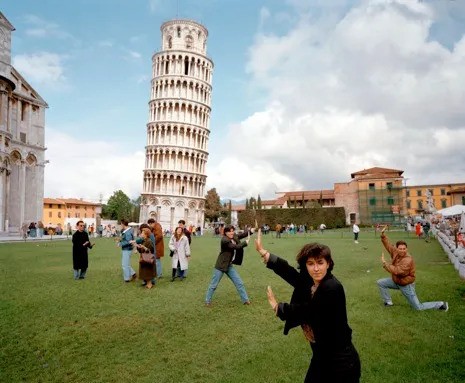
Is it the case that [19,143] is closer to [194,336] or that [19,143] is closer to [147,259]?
[147,259]

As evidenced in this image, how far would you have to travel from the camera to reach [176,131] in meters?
73.9

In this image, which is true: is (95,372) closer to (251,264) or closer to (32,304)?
(32,304)

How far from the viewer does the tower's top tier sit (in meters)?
76.2

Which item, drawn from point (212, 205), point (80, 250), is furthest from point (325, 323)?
point (212, 205)

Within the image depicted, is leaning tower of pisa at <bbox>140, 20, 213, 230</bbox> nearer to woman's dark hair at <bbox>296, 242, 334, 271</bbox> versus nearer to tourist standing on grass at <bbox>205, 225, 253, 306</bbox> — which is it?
tourist standing on grass at <bbox>205, 225, 253, 306</bbox>

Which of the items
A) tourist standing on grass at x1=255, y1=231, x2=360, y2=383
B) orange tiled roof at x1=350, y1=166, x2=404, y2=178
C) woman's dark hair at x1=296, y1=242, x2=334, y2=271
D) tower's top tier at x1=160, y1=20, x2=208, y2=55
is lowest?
tourist standing on grass at x1=255, y1=231, x2=360, y2=383

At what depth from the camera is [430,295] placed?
912 centimetres

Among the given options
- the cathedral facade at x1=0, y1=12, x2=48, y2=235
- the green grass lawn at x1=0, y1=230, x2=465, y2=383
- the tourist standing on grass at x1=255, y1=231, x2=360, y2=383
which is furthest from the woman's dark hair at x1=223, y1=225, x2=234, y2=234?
the cathedral facade at x1=0, y1=12, x2=48, y2=235

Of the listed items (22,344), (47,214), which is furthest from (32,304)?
(47,214)

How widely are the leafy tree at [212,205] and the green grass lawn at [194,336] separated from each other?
8214 cm

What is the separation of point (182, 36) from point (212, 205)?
3767 centimetres

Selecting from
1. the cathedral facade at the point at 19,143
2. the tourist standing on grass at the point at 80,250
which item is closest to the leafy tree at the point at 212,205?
the cathedral facade at the point at 19,143

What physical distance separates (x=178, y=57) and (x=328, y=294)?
77.1 m

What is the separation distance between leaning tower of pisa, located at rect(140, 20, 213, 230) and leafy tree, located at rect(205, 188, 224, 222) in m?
16.2
